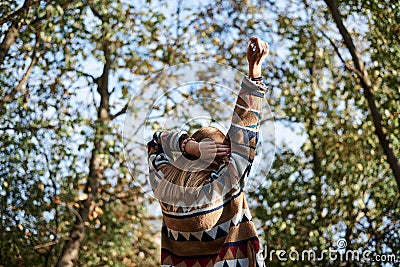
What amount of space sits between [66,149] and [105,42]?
103 centimetres

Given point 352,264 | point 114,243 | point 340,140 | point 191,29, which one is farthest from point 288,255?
point 191,29

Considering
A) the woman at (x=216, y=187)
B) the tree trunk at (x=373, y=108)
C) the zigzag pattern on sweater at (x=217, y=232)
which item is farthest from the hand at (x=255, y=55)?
the tree trunk at (x=373, y=108)

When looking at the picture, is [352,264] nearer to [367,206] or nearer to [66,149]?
[367,206]

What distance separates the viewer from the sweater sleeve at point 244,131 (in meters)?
1.92

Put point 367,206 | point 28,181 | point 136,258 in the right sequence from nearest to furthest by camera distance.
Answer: point 367,206 → point 28,181 → point 136,258

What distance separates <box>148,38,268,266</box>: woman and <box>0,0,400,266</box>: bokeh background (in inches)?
113

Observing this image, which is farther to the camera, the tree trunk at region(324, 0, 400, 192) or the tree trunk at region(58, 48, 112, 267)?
the tree trunk at region(58, 48, 112, 267)

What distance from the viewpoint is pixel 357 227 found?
534 centimetres

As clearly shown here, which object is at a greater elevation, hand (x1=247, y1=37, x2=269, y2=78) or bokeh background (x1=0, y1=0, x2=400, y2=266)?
bokeh background (x1=0, y1=0, x2=400, y2=266)

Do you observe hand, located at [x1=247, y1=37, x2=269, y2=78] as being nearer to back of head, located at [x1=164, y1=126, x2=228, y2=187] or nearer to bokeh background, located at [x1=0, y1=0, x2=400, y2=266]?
back of head, located at [x1=164, y1=126, x2=228, y2=187]

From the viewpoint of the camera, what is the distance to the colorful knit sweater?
1.93 metres
